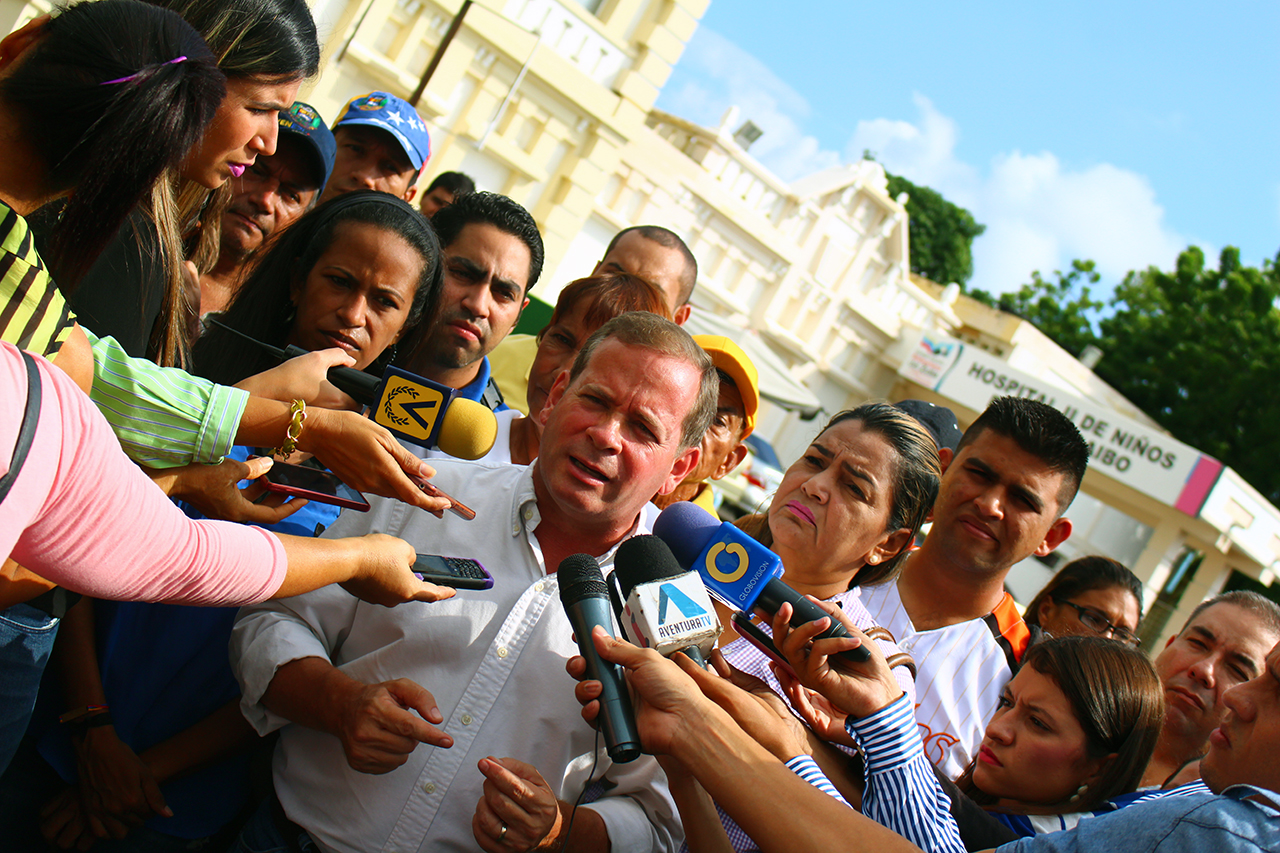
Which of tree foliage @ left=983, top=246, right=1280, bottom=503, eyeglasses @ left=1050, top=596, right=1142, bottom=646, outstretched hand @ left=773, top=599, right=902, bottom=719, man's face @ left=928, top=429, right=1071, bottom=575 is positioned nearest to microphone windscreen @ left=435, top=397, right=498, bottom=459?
outstretched hand @ left=773, top=599, right=902, bottom=719

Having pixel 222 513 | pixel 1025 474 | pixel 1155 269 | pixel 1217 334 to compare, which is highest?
pixel 1155 269

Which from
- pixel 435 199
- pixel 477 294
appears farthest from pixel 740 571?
pixel 435 199

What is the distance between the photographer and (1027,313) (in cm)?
3095

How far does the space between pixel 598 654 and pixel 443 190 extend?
15.8 feet

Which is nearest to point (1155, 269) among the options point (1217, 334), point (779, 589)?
point (1217, 334)

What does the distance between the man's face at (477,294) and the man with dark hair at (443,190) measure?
7.47 ft

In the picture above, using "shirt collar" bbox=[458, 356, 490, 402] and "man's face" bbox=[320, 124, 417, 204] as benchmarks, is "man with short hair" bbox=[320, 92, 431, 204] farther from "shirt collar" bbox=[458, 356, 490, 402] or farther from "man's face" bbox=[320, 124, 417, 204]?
"shirt collar" bbox=[458, 356, 490, 402]

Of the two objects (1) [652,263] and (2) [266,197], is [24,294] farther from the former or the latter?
(1) [652,263]

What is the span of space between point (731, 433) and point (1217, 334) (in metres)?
24.2

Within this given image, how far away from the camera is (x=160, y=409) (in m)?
1.81

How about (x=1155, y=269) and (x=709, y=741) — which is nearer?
(x=709, y=741)

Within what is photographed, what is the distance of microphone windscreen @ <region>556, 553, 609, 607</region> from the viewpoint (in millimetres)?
1757

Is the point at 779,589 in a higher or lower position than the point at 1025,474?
lower

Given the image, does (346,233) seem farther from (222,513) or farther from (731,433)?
(731,433)
